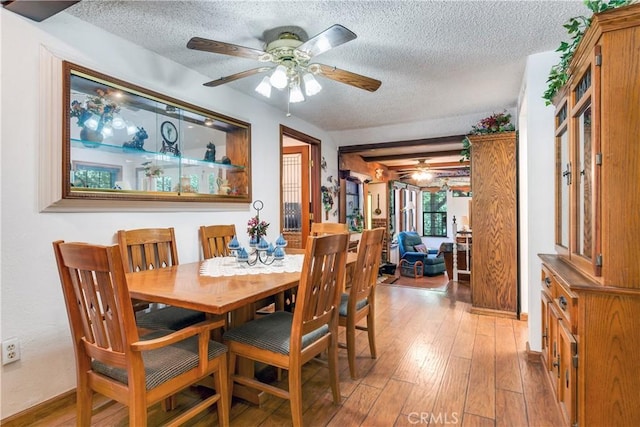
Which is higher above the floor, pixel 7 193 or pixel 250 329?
pixel 7 193

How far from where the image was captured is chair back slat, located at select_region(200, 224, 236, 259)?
2.90 meters

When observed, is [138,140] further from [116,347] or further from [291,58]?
[116,347]

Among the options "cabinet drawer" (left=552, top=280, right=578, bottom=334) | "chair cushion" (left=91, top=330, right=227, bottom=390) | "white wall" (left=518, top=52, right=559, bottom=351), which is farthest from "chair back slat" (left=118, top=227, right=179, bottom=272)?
"white wall" (left=518, top=52, right=559, bottom=351)

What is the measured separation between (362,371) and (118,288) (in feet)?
5.72

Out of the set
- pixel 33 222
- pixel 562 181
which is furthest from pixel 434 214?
pixel 33 222

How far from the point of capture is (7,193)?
1.82 meters

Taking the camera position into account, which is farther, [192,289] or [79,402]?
[192,289]

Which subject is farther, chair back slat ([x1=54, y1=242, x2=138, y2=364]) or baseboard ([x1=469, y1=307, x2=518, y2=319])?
baseboard ([x1=469, y1=307, x2=518, y2=319])

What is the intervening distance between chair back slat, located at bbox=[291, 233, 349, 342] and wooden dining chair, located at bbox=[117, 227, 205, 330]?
Result: 86 centimetres

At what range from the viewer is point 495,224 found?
362cm

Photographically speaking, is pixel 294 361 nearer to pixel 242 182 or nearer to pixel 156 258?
pixel 156 258

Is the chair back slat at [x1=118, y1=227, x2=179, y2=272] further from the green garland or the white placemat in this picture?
the green garland

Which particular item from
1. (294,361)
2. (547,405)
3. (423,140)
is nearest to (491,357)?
(547,405)

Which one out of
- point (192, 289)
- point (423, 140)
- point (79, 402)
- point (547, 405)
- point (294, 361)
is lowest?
point (547, 405)
